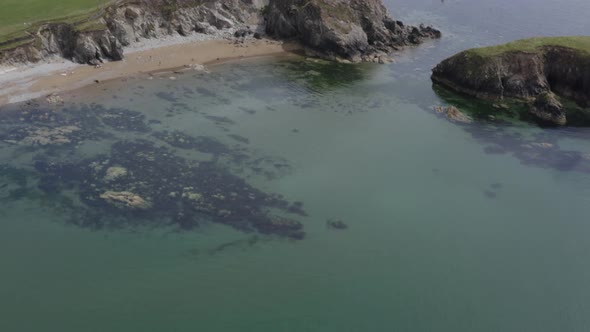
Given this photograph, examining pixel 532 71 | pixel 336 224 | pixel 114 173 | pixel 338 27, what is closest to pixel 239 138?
pixel 114 173

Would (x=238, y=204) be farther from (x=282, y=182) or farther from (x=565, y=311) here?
(x=565, y=311)

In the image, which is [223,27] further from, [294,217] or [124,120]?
[294,217]

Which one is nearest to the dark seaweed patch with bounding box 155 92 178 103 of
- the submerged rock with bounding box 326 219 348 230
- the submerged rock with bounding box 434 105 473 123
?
the submerged rock with bounding box 326 219 348 230

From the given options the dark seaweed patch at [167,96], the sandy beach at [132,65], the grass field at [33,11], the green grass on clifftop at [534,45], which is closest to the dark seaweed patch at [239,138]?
the dark seaweed patch at [167,96]

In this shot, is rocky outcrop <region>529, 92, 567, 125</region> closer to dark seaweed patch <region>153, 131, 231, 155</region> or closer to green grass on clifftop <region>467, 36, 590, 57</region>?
green grass on clifftop <region>467, 36, 590, 57</region>

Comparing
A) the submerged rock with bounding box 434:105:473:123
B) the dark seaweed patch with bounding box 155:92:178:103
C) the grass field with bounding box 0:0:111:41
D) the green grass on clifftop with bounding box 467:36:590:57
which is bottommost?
the submerged rock with bounding box 434:105:473:123

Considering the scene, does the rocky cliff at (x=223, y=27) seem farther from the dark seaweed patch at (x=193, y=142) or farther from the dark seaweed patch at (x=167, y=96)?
the dark seaweed patch at (x=193, y=142)
